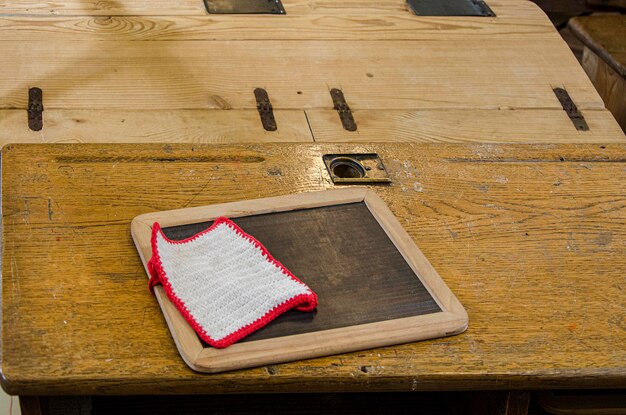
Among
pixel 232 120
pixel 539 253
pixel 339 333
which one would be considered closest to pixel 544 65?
pixel 232 120

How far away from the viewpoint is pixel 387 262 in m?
1.32

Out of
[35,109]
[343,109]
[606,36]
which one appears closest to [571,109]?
[606,36]

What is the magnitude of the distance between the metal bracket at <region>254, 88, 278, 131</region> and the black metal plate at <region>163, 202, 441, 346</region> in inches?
24.9

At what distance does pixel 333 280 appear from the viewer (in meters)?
1.27

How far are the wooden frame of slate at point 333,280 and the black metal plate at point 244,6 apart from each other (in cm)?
110

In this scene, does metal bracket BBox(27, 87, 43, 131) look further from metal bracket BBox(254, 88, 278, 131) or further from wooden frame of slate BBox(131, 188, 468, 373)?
wooden frame of slate BBox(131, 188, 468, 373)

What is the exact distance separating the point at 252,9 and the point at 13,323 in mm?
1497

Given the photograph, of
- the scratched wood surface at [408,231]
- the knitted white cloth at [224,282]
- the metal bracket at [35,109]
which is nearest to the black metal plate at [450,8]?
the scratched wood surface at [408,231]

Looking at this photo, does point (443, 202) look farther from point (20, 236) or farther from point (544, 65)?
point (544, 65)

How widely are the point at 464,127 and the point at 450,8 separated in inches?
23.8

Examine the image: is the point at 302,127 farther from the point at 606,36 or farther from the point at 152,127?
the point at 606,36

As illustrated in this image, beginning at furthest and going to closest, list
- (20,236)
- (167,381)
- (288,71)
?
(288,71) → (20,236) → (167,381)

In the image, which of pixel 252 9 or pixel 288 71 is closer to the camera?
pixel 288 71

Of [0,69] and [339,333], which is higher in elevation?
[339,333]
